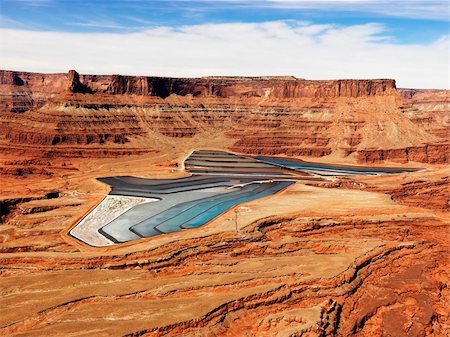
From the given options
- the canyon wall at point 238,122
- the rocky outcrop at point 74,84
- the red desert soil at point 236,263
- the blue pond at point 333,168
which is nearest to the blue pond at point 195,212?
the red desert soil at point 236,263

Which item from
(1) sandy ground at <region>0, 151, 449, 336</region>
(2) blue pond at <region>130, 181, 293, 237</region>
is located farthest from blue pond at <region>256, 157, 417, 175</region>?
(1) sandy ground at <region>0, 151, 449, 336</region>

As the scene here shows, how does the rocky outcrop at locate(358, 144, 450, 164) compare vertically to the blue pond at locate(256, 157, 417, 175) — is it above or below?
above

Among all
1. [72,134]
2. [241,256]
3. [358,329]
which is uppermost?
[72,134]

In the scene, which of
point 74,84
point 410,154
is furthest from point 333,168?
point 74,84

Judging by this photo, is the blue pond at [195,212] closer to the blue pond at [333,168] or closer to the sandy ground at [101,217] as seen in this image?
the sandy ground at [101,217]

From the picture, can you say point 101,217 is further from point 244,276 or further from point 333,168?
point 333,168

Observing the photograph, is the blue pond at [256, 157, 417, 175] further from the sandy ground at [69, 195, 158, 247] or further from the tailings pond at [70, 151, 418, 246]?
the sandy ground at [69, 195, 158, 247]

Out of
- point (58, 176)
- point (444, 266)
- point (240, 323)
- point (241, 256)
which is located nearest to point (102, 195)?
point (58, 176)

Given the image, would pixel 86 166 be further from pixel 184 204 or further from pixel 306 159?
pixel 306 159
